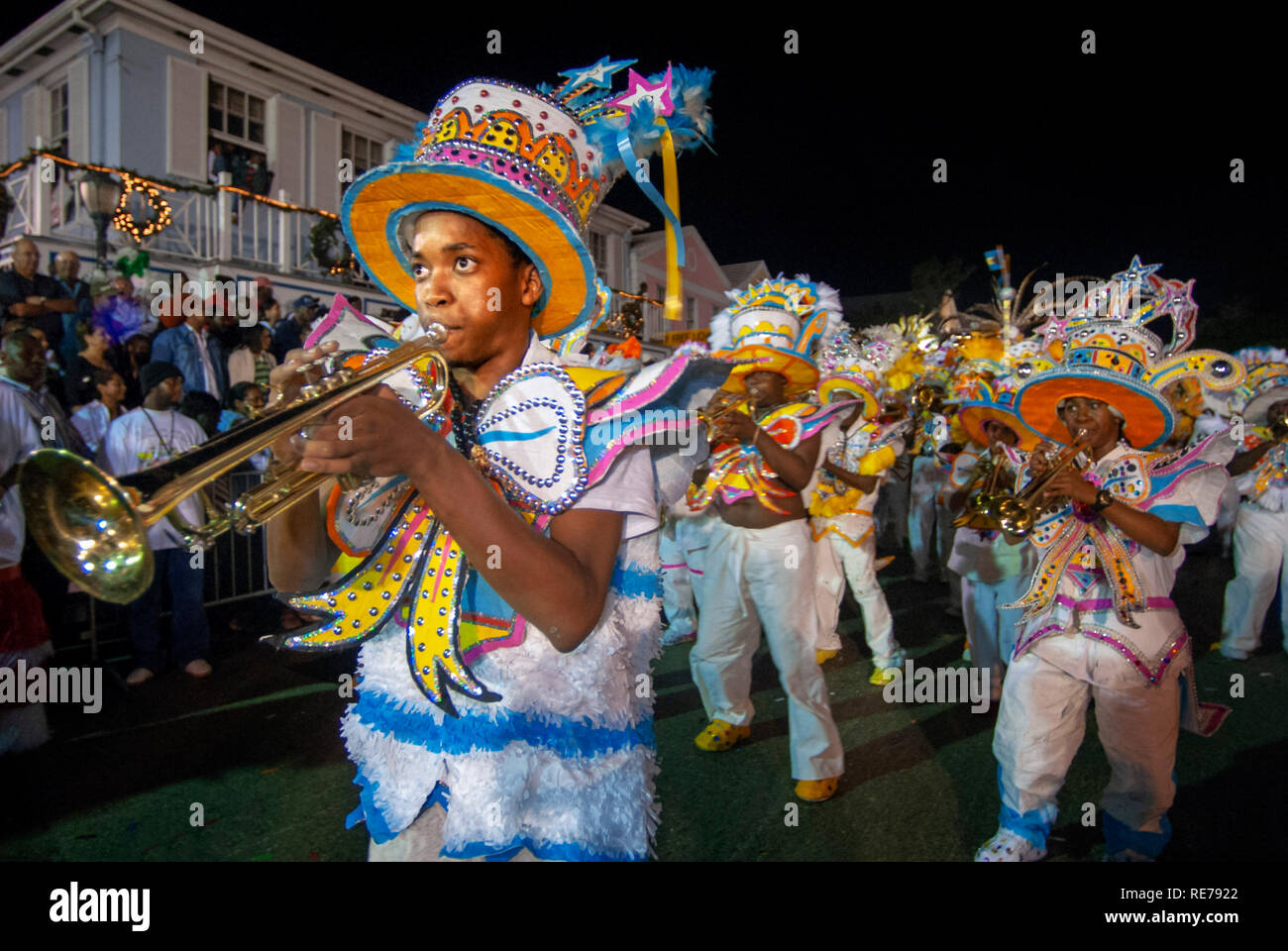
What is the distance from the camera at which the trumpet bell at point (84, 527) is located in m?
1.20

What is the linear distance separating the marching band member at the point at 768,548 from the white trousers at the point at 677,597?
2.44 metres

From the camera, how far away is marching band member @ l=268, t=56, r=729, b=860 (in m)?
1.64

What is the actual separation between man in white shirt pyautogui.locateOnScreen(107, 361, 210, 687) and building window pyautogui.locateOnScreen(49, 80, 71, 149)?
11179 millimetres

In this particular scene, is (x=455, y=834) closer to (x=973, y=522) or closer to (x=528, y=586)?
(x=528, y=586)

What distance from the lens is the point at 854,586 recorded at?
6.93 metres

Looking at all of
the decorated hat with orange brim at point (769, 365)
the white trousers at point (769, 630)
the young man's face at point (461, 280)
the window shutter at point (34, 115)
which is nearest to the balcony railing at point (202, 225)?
the window shutter at point (34, 115)

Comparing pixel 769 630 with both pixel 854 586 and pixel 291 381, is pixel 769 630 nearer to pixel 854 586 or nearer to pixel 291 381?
pixel 854 586

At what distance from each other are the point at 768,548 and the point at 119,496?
385 centimetres

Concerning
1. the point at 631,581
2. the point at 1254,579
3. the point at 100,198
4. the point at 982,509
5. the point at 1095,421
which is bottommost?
Result: the point at 1254,579

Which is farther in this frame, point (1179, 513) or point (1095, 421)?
point (1095, 421)

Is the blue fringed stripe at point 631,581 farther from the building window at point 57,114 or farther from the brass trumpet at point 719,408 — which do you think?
the building window at point 57,114

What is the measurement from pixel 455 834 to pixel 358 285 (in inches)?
574

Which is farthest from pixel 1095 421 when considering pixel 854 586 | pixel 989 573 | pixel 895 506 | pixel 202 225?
pixel 202 225
